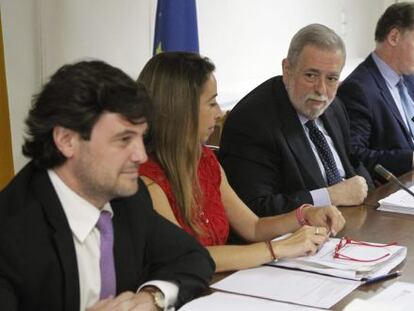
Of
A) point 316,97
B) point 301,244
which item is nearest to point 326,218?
point 301,244

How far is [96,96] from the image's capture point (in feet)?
5.28

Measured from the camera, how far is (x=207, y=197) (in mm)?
2309

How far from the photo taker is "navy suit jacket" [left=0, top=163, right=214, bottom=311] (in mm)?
1555

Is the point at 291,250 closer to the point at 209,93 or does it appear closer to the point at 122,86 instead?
the point at 209,93

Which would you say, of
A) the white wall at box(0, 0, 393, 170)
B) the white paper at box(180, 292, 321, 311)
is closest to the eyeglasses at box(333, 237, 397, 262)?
the white paper at box(180, 292, 321, 311)

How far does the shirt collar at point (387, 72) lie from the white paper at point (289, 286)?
222 cm

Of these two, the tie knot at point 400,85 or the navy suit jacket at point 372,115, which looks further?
the tie knot at point 400,85

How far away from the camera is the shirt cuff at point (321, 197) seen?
2656 mm

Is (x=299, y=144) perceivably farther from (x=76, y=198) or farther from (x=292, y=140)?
(x=76, y=198)

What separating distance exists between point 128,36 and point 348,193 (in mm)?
1731

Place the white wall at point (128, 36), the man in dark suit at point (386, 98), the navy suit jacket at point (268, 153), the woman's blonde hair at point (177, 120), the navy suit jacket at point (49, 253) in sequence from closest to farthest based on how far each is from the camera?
the navy suit jacket at point (49, 253) → the woman's blonde hair at point (177, 120) → the navy suit jacket at point (268, 153) → the white wall at point (128, 36) → the man in dark suit at point (386, 98)

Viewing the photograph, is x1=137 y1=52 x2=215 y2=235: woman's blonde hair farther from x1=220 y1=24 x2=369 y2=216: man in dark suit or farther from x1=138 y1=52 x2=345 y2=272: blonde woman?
x1=220 y1=24 x2=369 y2=216: man in dark suit

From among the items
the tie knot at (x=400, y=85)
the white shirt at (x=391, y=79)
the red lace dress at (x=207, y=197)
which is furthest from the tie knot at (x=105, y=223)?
the tie knot at (x=400, y=85)

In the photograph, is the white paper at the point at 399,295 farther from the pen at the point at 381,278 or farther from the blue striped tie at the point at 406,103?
the blue striped tie at the point at 406,103
